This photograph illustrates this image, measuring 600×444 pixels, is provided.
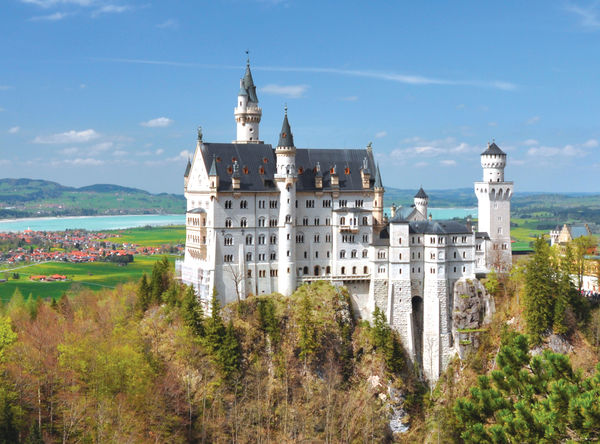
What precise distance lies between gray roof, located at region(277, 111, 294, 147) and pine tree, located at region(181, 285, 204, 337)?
2095 cm

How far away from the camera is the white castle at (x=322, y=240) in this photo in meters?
81.4

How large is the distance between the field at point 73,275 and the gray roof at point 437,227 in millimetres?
79066

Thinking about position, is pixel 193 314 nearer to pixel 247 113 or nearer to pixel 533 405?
pixel 247 113

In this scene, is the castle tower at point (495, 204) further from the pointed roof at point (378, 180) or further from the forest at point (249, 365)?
the pointed roof at point (378, 180)

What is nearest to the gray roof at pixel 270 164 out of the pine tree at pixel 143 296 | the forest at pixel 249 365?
the forest at pixel 249 365

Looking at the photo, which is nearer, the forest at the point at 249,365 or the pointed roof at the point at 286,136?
the forest at the point at 249,365

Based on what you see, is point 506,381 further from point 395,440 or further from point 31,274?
point 31,274

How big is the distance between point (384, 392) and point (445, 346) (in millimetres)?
10060

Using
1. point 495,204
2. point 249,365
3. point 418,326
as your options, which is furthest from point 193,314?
point 495,204

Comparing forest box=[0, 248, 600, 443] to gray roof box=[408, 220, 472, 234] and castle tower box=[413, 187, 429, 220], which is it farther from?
castle tower box=[413, 187, 429, 220]

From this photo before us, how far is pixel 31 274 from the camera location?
167 meters

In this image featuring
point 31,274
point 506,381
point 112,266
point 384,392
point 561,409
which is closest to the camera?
point 561,409

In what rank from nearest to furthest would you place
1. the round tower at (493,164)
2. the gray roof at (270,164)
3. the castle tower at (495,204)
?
the gray roof at (270,164) < the castle tower at (495,204) < the round tower at (493,164)

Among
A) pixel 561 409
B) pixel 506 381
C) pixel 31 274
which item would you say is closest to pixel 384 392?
pixel 506 381
